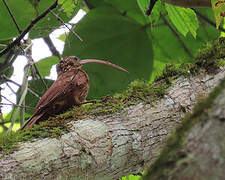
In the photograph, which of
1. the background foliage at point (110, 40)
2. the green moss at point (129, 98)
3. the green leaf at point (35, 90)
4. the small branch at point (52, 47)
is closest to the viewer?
the green moss at point (129, 98)

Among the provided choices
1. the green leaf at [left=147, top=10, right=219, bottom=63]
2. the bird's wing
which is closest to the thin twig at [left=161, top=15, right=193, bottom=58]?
the green leaf at [left=147, top=10, right=219, bottom=63]

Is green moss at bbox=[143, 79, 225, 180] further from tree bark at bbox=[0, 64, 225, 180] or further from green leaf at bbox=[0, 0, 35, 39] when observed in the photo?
green leaf at bbox=[0, 0, 35, 39]

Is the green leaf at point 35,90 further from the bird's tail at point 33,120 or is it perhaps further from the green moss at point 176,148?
the green moss at point 176,148

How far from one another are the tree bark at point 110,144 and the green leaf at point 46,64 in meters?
1.74

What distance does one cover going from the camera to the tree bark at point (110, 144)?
1.47 metres

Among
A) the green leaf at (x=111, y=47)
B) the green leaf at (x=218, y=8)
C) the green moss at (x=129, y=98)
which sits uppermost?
the green leaf at (x=218, y=8)

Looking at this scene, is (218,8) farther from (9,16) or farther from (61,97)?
(9,16)

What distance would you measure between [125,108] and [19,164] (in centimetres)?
59

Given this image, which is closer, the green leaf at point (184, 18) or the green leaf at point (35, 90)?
the green leaf at point (184, 18)

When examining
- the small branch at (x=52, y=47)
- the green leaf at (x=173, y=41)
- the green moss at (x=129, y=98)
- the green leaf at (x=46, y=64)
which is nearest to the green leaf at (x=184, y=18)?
the green moss at (x=129, y=98)

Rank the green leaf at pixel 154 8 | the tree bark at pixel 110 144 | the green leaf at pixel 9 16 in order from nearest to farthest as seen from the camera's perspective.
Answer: the tree bark at pixel 110 144
the green leaf at pixel 154 8
the green leaf at pixel 9 16

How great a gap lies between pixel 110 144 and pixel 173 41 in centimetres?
210

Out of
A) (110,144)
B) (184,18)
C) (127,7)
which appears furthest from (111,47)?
(110,144)

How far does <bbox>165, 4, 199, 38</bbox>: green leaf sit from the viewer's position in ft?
7.71
